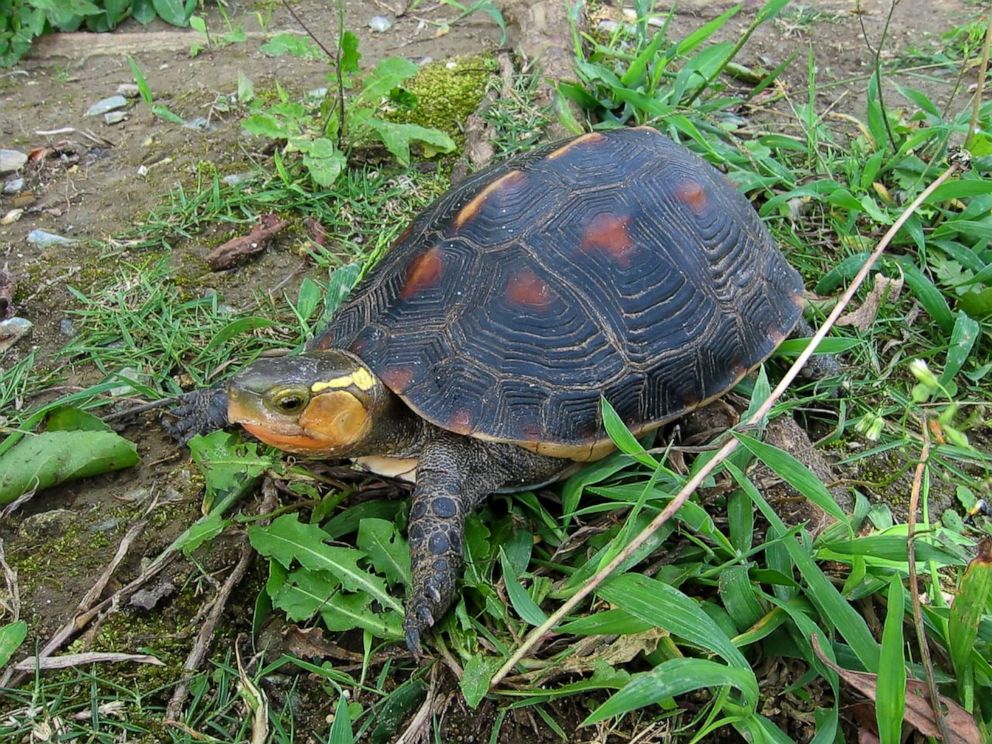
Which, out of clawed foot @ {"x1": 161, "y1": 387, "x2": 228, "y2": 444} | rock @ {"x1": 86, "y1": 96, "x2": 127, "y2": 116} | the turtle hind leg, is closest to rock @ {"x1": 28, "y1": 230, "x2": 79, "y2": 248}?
rock @ {"x1": 86, "y1": 96, "x2": 127, "y2": 116}

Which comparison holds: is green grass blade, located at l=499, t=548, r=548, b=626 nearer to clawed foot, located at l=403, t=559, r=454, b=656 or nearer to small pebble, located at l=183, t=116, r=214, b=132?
clawed foot, located at l=403, t=559, r=454, b=656

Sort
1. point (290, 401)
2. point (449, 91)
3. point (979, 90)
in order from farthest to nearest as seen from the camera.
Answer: point (449, 91) < point (979, 90) < point (290, 401)

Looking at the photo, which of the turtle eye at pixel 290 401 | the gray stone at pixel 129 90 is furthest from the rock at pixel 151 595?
the gray stone at pixel 129 90

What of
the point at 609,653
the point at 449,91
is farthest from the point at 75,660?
the point at 449,91

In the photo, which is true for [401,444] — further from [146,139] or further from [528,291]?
[146,139]

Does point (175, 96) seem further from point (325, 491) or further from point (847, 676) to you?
point (847, 676)

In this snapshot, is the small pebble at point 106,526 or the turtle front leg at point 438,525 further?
the small pebble at point 106,526

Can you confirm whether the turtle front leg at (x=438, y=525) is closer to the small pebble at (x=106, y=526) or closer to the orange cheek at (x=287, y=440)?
the orange cheek at (x=287, y=440)
